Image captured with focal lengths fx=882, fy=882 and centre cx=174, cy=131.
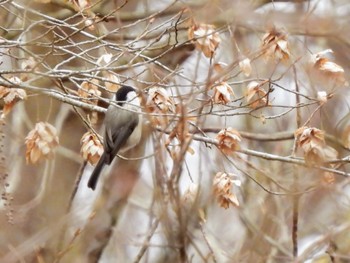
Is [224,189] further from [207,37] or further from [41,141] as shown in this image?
[41,141]

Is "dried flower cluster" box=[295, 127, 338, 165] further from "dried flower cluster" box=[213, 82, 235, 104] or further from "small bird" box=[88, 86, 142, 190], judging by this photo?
"small bird" box=[88, 86, 142, 190]

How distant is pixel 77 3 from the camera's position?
4926 millimetres

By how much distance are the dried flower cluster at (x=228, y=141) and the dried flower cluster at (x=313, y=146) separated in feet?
1.09

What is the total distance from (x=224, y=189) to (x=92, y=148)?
2.66 feet

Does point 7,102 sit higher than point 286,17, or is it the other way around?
point 286,17

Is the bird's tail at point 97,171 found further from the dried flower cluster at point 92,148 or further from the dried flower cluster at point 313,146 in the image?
the dried flower cluster at point 313,146

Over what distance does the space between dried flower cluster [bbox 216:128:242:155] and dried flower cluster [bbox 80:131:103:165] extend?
70 cm

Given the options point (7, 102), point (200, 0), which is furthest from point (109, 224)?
point (7, 102)

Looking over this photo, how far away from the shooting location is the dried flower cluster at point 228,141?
459cm

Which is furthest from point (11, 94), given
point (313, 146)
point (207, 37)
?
point (313, 146)

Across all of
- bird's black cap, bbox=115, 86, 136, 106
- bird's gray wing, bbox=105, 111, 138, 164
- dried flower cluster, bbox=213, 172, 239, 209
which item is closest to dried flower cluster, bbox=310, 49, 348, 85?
dried flower cluster, bbox=213, 172, 239, 209

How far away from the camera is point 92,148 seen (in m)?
4.88

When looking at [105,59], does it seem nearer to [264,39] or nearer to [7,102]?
[7,102]

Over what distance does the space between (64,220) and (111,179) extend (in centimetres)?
322
